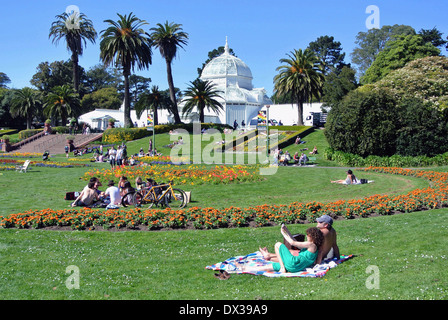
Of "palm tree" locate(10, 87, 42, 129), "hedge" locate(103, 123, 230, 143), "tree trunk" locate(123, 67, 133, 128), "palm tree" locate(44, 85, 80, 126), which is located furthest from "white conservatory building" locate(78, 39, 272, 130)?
"hedge" locate(103, 123, 230, 143)

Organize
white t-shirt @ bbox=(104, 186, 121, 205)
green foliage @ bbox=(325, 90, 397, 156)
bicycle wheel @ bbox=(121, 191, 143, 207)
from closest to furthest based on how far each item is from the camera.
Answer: white t-shirt @ bbox=(104, 186, 121, 205), bicycle wheel @ bbox=(121, 191, 143, 207), green foliage @ bbox=(325, 90, 397, 156)

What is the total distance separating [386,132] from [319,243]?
22.7 meters

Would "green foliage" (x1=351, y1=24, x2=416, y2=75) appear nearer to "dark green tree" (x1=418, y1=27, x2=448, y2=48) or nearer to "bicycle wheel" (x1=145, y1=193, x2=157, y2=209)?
"dark green tree" (x1=418, y1=27, x2=448, y2=48)

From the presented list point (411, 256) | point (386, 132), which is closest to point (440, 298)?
point (411, 256)

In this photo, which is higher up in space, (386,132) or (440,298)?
(386,132)

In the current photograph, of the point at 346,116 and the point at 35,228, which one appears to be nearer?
the point at 35,228

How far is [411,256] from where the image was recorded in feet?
24.0

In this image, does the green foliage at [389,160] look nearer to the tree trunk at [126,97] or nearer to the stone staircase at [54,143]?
the stone staircase at [54,143]

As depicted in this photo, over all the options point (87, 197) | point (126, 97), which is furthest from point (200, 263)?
point (126, 97)

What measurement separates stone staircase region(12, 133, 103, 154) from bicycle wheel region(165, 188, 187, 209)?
3186cm

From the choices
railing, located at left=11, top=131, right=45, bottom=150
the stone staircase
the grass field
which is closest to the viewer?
the grass field

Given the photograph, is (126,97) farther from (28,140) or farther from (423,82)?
(423,82)

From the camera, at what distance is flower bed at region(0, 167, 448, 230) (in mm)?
10273
